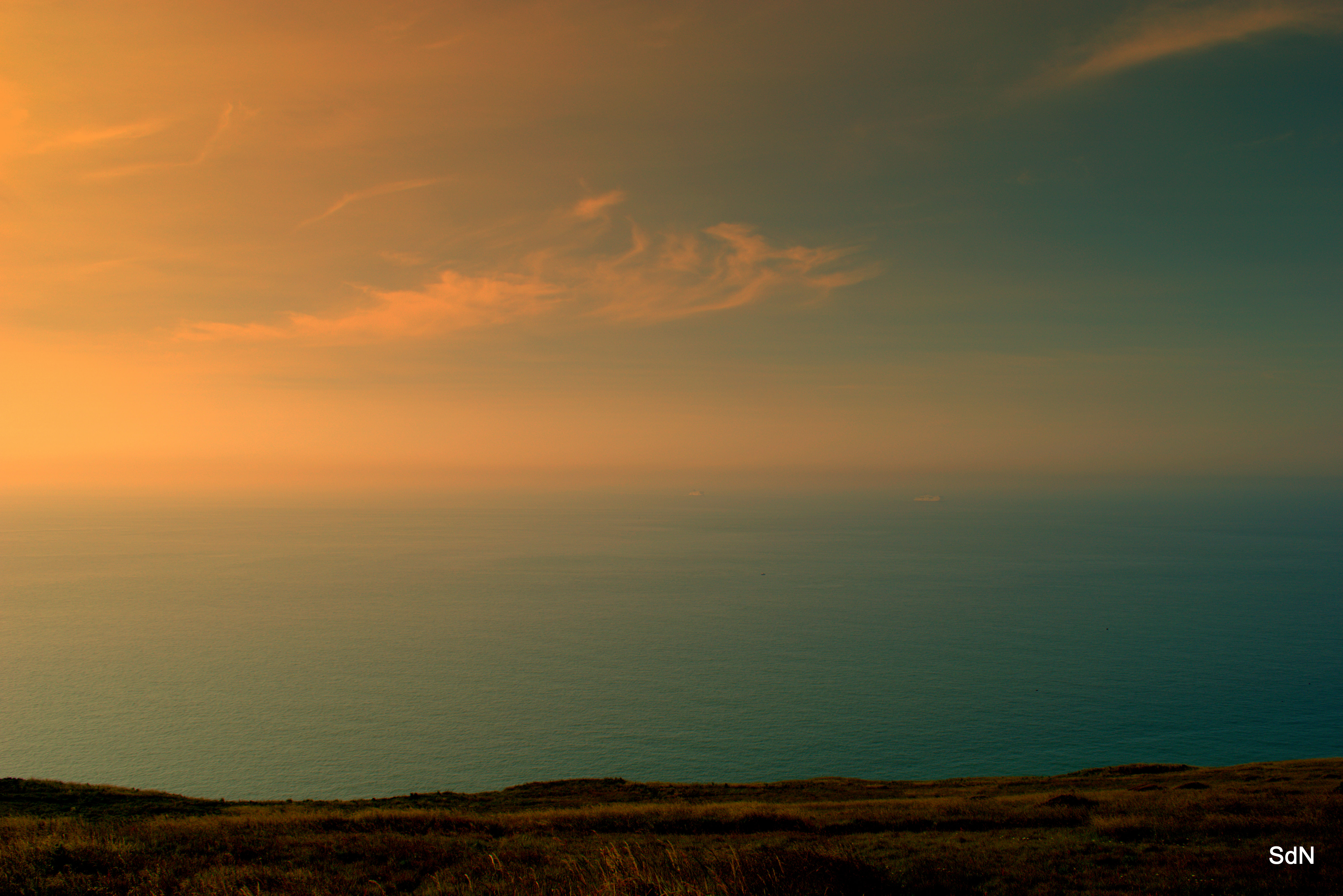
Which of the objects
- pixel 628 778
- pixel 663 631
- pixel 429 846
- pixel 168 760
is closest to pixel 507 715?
pixel 628 778

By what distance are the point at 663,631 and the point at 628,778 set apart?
57027 millimetres

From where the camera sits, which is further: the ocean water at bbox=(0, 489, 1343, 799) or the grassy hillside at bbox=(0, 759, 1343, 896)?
the ocean water at bbox=(0, 489, 1343, 799)

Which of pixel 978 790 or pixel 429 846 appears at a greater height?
pixel 429 846

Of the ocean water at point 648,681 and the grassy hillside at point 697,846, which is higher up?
the grassy hillside at point 697,846

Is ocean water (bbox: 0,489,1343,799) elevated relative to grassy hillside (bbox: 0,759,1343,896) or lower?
lower

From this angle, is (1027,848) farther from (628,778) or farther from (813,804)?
(628,778)

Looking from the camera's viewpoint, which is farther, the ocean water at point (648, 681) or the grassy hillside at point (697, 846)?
the ocean water at point (648, 681)

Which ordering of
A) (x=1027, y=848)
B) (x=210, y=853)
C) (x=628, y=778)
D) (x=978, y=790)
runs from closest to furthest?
(x=210, y=853) < (x=1027, y=848) < (x=978, y=790) < (x=628, y=778)

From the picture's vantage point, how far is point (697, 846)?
20922mm

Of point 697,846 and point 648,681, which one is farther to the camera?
point 648,681

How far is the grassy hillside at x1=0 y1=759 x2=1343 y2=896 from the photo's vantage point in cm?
1362

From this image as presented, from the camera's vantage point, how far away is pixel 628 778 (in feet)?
209

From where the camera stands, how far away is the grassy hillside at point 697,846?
13.6 metres

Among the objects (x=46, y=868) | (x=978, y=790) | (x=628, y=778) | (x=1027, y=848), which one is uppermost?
(x=46, y=868)
